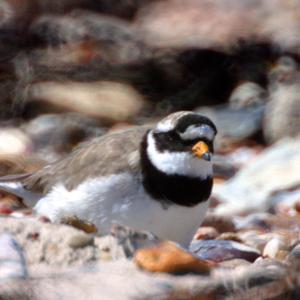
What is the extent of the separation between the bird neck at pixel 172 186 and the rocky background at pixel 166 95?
0.96 ft

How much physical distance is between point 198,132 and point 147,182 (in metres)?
0.38

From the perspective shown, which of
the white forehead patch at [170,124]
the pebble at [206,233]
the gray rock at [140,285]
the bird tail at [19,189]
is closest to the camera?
the gray rock at [140,285]

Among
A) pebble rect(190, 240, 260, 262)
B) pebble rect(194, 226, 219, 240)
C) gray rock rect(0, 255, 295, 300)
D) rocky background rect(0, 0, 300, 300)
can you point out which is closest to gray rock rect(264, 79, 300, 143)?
rocky background rect(0, 0, 300, 300)

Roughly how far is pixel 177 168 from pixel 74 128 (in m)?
4.52

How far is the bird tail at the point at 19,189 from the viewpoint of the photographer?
23.0 feet

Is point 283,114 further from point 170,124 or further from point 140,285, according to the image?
point 140,285

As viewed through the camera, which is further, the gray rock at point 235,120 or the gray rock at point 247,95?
the gray rock at point 247,95

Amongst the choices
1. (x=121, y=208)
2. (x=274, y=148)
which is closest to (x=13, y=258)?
(x=121, y=208)

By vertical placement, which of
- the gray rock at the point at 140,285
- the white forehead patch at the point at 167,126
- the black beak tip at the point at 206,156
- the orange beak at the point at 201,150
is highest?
the white forehead patch at the point at 167,126

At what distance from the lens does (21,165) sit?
8641 mm

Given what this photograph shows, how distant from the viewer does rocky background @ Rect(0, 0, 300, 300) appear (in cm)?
665

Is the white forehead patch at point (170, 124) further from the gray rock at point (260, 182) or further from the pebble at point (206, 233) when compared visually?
the gray rock at point (260, 182)

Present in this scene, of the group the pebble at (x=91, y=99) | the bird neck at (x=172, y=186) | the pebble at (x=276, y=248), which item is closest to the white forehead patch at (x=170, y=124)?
the bird neck at (x=172, y=186)

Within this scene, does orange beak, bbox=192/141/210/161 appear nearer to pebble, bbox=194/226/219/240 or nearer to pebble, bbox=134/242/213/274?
pebble, bbox=194/226/219/240
